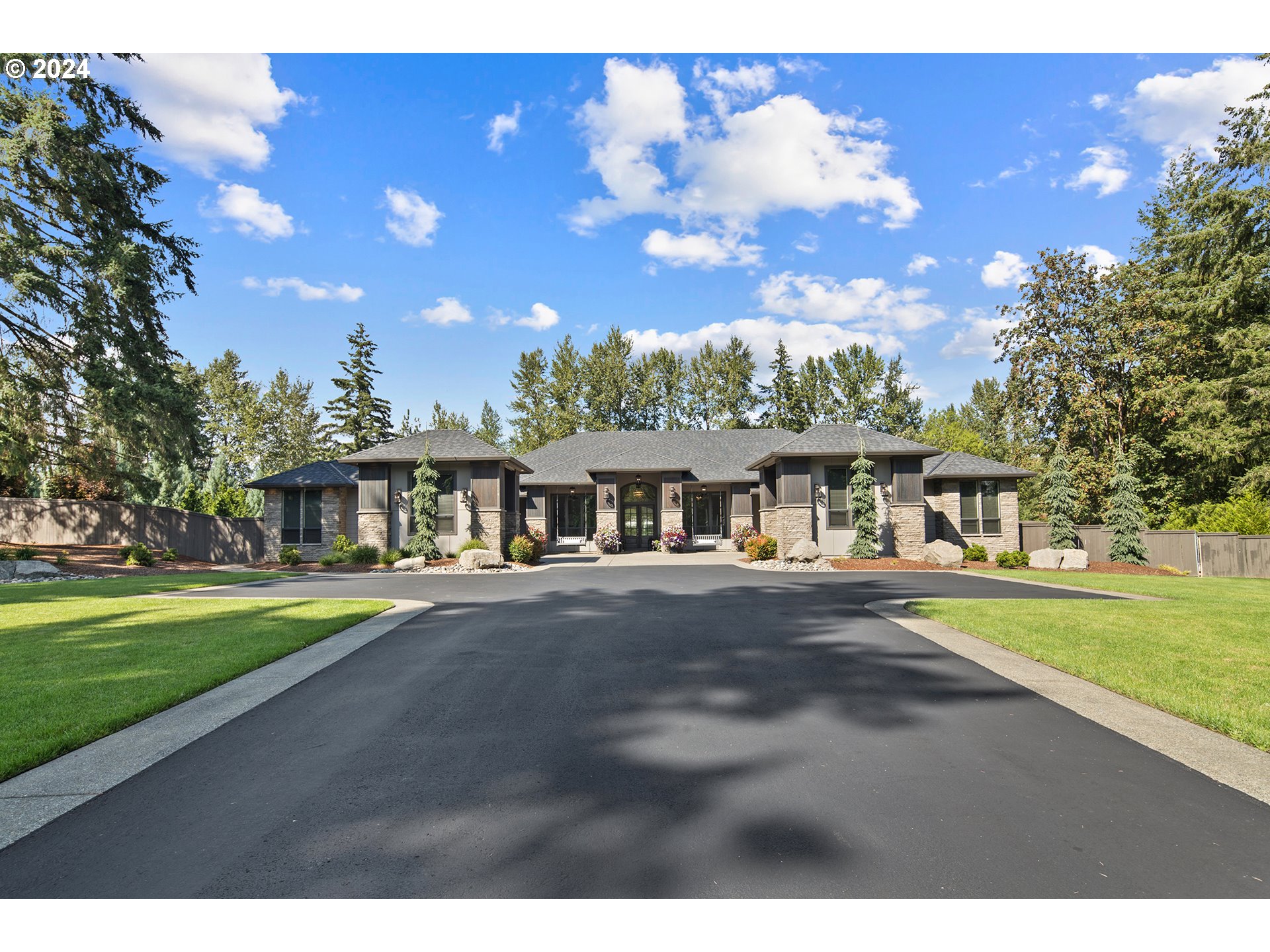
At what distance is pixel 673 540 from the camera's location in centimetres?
2712

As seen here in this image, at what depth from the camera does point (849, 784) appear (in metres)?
3.65

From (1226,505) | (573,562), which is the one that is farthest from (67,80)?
(1226,505)

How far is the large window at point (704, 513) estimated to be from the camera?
3042 cm

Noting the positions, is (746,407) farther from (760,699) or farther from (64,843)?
(64,843)

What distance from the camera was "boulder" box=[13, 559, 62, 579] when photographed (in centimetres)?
1708

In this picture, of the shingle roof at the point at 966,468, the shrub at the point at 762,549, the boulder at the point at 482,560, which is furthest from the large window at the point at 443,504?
the shingle roof at the point at 966,468

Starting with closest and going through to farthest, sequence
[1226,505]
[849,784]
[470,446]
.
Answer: [849,784] < [1226,505] < [470,446]

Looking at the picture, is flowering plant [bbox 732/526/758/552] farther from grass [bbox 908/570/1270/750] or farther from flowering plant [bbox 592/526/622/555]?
grass [bbox 908/570/1270/750]

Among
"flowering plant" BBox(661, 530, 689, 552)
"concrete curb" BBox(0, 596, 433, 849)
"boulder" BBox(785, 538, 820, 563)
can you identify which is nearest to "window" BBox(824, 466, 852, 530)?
"boulder" BBox(785, 538, 820, 563)

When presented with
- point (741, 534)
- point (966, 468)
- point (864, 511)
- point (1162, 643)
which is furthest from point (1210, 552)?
point (741, 534)

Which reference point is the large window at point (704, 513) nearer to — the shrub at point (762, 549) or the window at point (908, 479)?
the shrub at point (762, 549)

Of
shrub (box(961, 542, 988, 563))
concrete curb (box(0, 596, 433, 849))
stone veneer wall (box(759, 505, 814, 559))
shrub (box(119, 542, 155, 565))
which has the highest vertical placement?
stone veneer wall (box(759, 505, 814, 559))

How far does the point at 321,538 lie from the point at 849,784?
25.3 meters

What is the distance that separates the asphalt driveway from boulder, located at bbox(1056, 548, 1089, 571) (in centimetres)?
1710
